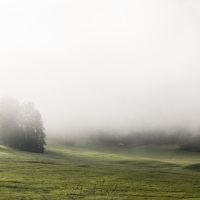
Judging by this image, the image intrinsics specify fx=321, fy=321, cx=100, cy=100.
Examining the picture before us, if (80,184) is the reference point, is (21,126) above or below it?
above

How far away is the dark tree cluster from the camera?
512 feet

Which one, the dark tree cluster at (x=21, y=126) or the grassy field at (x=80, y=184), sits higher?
the dark tree cluster at (x=21, y=126)

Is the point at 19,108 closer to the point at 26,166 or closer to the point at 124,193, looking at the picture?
the point at 26,166

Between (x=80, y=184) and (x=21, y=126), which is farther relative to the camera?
(x=21, y=126)

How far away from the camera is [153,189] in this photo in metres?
73.9

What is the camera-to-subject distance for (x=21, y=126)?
6309 inches

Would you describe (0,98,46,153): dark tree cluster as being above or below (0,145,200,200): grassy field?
above

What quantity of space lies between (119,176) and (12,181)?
103 feet

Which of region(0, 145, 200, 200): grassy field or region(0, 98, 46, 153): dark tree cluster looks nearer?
region(0, 145, 200, 200): grassy field

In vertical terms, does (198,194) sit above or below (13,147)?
below

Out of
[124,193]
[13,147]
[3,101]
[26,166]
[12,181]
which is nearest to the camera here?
[124,193]

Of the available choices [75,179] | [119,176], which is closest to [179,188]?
[119,176]

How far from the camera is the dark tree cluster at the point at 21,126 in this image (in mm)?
156125

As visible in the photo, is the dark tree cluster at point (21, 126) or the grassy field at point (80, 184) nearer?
the grassy field at point (80, 184)
